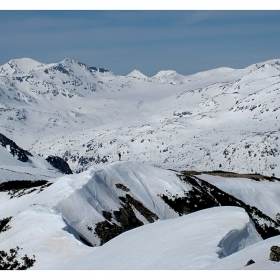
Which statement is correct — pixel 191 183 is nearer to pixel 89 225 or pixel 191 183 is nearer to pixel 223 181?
pixel 223 181

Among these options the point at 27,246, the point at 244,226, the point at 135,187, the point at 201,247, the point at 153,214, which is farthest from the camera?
the point at 135,187

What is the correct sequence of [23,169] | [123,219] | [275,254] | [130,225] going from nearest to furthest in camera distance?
[275,254], [130,225], [123,219], [23,169]

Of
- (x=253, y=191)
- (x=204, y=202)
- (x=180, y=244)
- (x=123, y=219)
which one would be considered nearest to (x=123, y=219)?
(x=123, y=219)

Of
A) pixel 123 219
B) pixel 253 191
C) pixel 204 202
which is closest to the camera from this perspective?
pixel 123 219

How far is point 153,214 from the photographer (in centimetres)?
5328

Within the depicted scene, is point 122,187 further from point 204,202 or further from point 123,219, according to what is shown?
point 204,202

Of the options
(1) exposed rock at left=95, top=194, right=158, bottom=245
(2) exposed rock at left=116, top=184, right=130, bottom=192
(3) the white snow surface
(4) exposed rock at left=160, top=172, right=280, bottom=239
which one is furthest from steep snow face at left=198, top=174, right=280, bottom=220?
(3) the white snow surface

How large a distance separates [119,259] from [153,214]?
27.7 m

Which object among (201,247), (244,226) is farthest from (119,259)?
(244,226)

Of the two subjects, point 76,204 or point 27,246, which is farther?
point 76,204

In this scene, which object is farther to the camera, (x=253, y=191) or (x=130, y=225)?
(x=253, y=191)

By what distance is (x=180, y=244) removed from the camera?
85.6 ft

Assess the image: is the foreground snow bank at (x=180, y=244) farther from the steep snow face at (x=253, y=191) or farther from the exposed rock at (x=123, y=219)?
the steep snow face at (x=253, y=191)

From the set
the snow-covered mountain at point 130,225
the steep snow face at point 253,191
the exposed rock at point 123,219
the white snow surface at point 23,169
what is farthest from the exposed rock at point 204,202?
the white snow surface at point 23,169
